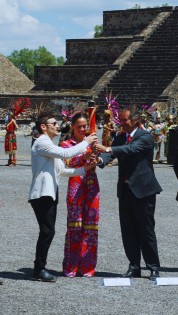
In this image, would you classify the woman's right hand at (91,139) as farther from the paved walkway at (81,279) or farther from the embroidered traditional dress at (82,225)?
the paved walkway at (81,279)

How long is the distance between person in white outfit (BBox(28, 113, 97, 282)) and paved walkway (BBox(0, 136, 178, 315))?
0.31 m

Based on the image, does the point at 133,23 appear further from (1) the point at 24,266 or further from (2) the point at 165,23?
(1) the point at 24,266

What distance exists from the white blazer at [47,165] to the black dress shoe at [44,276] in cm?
76

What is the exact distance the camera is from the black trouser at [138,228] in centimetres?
933

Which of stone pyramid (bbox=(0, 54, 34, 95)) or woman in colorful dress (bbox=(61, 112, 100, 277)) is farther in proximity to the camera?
stone pyramid (bbox=(0, 54, 34, 95))

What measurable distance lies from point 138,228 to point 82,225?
604 mm

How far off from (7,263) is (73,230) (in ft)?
3.41

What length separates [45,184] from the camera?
9.10 m

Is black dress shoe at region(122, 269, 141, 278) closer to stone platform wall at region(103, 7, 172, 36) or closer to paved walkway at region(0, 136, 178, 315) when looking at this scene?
paved walkway at region(0, 136, 178, 315)

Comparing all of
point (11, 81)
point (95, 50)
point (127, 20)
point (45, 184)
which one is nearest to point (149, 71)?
point (95, 50)

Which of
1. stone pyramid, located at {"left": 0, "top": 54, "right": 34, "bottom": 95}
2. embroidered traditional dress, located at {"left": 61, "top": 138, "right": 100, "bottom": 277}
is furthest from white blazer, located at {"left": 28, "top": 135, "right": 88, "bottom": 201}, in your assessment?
stone pyramid, located at {"left": 0, "top": 54, "right": 34, "bottom": 95}

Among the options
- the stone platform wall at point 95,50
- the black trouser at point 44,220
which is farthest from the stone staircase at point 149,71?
the black trouser at point 44,220

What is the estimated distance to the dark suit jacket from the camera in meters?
9.28

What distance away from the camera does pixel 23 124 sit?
4697 cm
